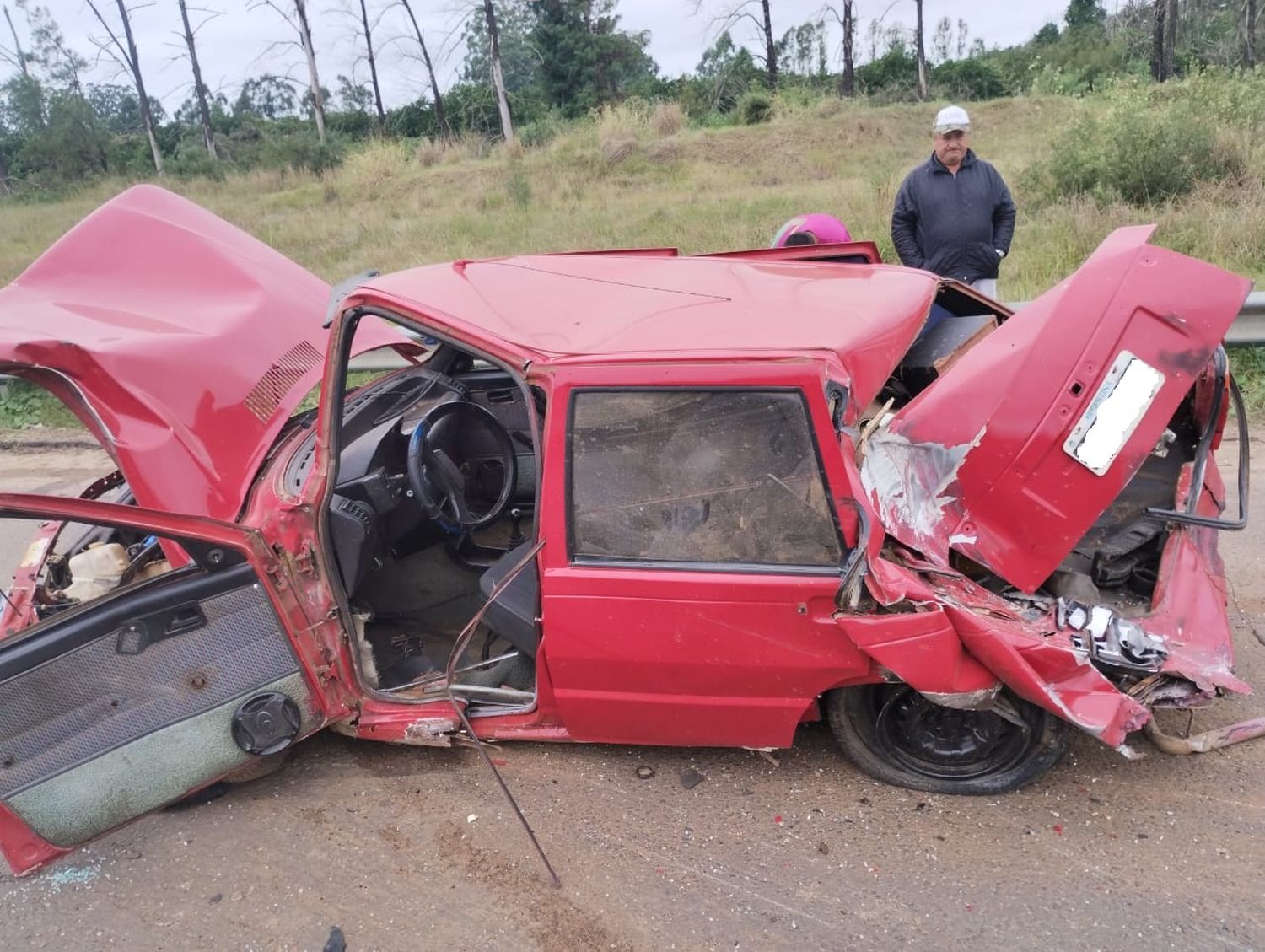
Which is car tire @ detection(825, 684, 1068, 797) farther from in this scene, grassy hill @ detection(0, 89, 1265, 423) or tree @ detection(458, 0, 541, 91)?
tree @ detection(458, 0, 541, 91)

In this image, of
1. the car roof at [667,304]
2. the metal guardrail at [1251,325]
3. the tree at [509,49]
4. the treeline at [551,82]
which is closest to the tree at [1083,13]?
the treeline at [551,82]

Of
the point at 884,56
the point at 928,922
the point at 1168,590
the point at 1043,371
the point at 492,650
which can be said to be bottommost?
the point at 928,922

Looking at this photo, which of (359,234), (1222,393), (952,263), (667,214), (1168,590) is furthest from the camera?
(359,234)

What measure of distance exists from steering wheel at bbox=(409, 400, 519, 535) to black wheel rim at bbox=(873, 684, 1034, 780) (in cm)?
163

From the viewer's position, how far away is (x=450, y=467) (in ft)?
10.7

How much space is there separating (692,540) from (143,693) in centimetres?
167

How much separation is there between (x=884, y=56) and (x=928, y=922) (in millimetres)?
30231

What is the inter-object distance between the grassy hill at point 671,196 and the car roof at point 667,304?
4063 millimetres

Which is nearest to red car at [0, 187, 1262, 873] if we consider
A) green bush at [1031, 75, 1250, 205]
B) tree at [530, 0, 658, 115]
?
green bush at [1031, 75, 1250, 205]

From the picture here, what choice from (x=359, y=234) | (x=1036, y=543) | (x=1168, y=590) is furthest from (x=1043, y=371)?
(x=359, y=234)

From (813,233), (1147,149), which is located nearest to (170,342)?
(813,233)

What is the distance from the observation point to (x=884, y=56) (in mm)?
27625

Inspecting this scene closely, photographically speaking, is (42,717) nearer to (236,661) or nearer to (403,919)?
(236,661)

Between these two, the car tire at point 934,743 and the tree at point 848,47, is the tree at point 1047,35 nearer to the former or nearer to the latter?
the tree at point 848,47
